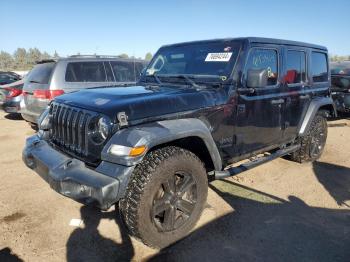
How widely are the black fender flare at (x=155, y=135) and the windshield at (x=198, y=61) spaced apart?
84 centimetres

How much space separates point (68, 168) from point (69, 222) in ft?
3.06

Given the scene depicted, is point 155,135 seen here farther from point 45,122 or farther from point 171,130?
point 45,122

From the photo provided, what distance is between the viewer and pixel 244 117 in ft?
13.2

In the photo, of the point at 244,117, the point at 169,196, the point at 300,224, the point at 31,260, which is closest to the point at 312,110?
the point at 244,117

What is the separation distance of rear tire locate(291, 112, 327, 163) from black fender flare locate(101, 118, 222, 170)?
2.76 m

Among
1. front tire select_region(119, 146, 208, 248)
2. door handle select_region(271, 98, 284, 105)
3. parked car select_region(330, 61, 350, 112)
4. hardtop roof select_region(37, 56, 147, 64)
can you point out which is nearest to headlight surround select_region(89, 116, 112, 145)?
front tire select_region(119, 146, 208, 248)

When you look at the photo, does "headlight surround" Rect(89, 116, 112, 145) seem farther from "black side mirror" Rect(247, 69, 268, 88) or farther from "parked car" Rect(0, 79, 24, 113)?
"parked car" Rect(0, 79, 24, 113)

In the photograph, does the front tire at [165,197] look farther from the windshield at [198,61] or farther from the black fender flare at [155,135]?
the windshield at [198,61]

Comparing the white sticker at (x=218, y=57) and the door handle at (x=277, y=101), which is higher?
the white sticker at (x=218, y=57)

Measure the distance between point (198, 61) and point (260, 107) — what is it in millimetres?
988

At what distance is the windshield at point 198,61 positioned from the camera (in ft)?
13.0

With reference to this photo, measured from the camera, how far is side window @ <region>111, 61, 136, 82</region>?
303 inches

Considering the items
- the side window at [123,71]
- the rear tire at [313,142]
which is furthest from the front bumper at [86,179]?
the side window at [123,71]

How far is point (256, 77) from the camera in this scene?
376cm
